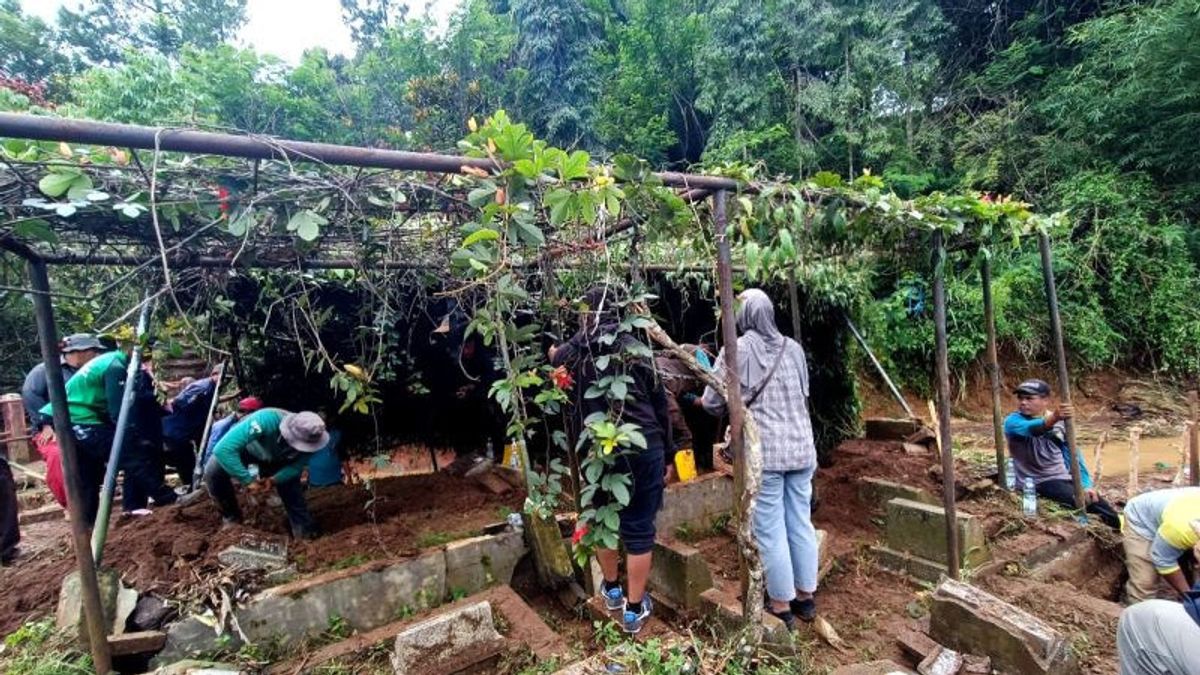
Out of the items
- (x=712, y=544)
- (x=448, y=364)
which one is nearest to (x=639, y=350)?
(x=712, y=544)

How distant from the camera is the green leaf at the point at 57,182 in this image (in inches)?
75.0

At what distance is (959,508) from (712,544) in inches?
77.1

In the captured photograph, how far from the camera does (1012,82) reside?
11.8 metres

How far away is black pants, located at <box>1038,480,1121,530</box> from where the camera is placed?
4305mm

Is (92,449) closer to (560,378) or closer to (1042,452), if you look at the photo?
(560,378)

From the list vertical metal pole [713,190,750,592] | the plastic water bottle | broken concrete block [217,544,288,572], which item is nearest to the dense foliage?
the plastic water bottle

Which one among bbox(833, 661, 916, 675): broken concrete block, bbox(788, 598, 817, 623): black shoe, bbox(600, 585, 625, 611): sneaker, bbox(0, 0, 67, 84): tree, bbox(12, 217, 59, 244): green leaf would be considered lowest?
bbox(788, 598, 817, 623): black shoe

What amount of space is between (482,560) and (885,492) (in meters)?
3.31

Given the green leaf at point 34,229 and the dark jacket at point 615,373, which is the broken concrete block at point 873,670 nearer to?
the dark jacket at point 615,373

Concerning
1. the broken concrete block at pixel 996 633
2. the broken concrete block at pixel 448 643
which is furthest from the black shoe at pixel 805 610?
the broken concrete block at pixel 448 643

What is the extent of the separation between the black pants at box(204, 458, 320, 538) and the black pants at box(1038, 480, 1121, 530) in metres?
5.69

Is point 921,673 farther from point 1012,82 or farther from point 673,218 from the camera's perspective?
point 1012,82

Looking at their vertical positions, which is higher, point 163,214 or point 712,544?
point 163,214

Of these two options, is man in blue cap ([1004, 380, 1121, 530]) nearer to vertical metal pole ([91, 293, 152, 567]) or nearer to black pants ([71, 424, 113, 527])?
vertical metal pole ([91, 293, 152, 567])
